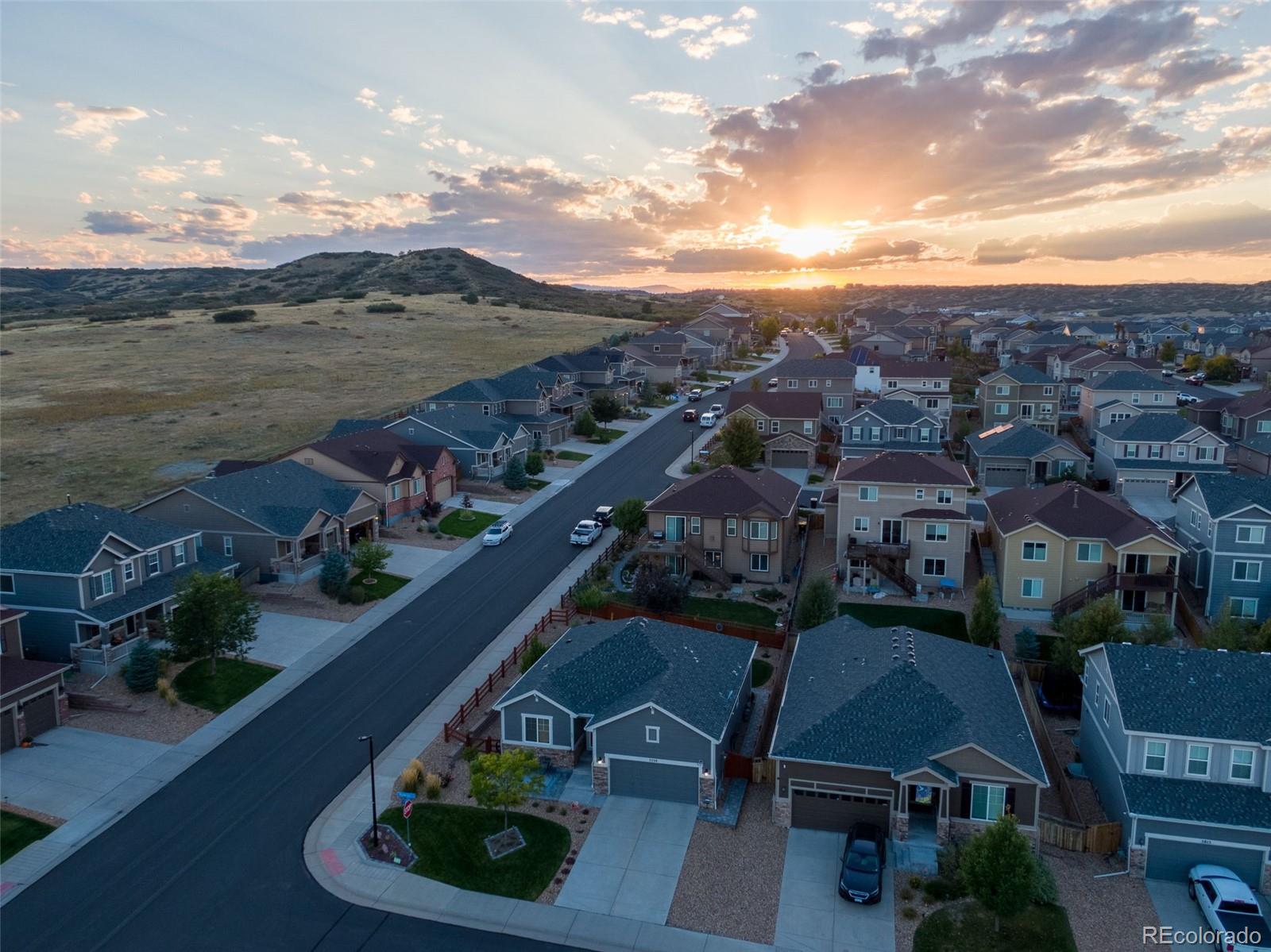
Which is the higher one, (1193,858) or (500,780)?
(500,780)

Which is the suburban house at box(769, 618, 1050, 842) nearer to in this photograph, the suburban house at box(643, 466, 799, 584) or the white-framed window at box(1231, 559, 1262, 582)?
the suburban house at box(643, 466, 799, 584)

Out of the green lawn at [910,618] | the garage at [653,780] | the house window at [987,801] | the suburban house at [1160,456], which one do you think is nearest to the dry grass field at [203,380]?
the garage at [653,780]

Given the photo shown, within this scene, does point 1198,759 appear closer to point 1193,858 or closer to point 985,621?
point 1193,858

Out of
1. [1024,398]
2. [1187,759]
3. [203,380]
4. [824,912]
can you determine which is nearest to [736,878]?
[824,912]

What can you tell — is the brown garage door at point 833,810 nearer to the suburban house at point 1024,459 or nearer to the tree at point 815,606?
the tree at point 815,606

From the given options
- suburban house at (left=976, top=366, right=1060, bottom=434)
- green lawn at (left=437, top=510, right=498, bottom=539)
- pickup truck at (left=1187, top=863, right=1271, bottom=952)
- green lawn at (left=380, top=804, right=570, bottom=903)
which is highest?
suburban house at (left=976, top=366, right=1060, bottom=434)

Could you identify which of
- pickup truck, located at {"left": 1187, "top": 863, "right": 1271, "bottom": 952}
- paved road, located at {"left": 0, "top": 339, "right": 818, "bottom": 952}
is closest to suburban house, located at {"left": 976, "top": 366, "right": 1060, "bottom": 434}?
paved road, located at {"left": 0, "top": 339, "right": 818, "bottom": 952}
